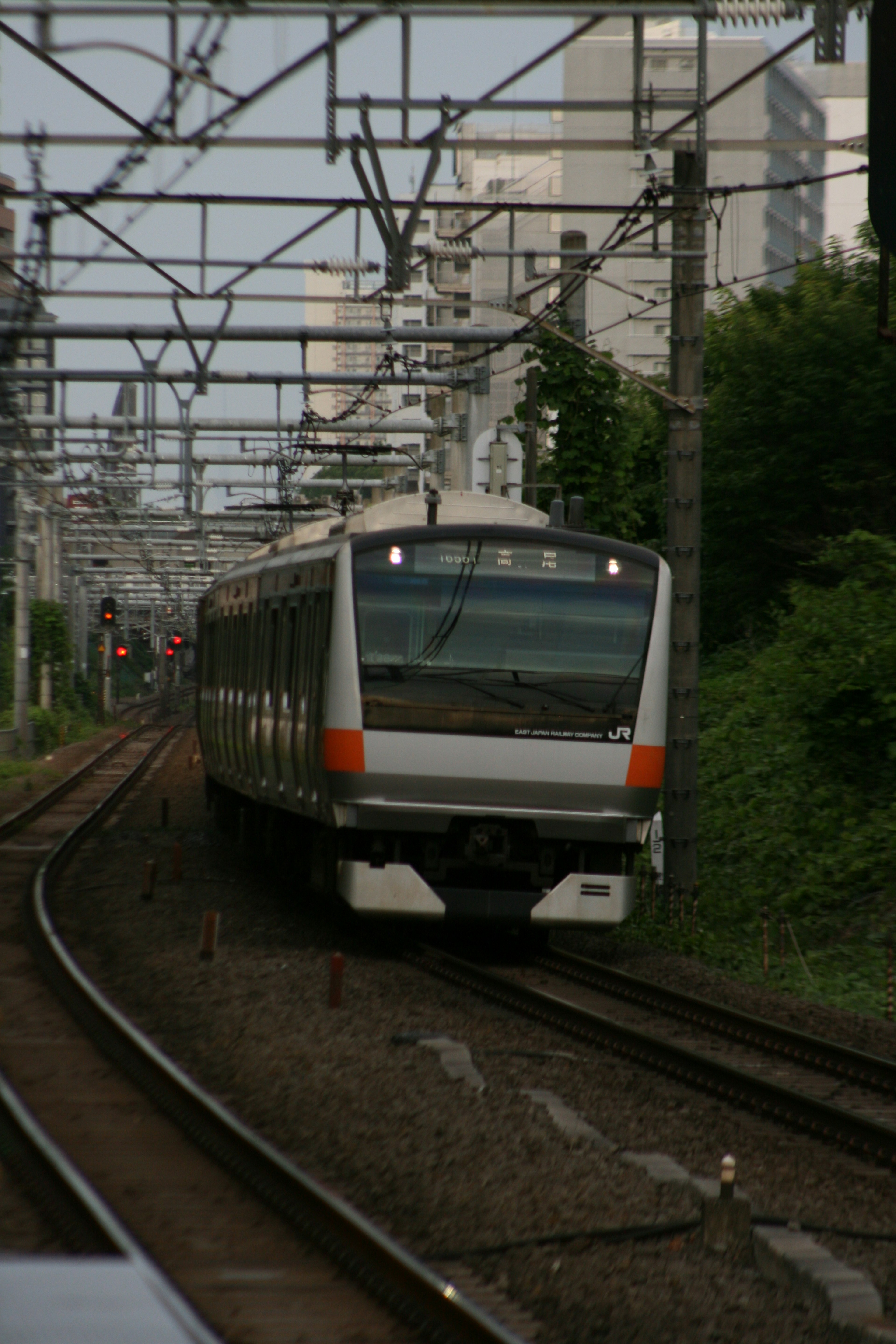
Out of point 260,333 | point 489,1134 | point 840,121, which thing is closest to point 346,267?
point 260,333

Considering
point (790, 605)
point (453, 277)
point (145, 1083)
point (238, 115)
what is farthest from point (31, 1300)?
point (453, 277)

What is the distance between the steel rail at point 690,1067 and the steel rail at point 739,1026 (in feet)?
1.67

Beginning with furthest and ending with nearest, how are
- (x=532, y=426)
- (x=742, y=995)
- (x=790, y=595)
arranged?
1. (x=532, y=426)
2. (x=790, y=595)
3. (x=742, y=995)

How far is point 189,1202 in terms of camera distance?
23.2 feet

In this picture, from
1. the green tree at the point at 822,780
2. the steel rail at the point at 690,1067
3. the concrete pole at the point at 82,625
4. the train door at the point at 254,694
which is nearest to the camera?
the steel rail at the point at 690,1067

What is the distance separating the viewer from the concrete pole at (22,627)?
3450 centimetres

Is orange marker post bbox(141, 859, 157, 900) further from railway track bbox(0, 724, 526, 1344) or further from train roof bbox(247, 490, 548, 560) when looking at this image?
railway track bbox(0, 724, 526, 1344)

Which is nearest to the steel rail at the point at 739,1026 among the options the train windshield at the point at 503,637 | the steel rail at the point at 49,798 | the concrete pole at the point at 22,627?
the train windshield at the point at 503,637

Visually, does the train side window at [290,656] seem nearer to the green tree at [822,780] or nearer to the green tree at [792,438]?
the green tree at [822,780]

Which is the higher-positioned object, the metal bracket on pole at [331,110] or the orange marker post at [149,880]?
the metal bracket on pole at [331,110]

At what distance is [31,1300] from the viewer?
9.19 feet

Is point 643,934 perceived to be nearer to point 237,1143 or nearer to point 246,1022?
point 246,1022

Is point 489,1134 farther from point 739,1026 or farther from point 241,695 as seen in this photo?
point 241,695

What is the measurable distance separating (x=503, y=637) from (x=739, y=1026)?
11.4 ft
